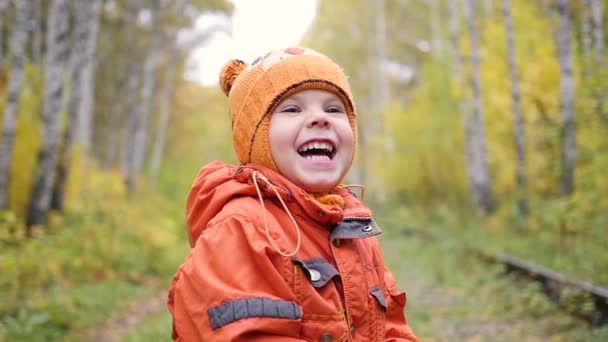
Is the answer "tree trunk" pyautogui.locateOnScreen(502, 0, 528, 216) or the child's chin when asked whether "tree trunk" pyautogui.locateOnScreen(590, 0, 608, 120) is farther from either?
the child's chin

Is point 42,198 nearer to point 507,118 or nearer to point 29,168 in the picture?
point 29,168

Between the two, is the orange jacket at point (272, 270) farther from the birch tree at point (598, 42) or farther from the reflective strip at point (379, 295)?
the birch tree at point (598, 42)

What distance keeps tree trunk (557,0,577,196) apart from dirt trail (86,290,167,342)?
6857 millimetres

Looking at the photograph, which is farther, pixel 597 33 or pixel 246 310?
pixel 597 33

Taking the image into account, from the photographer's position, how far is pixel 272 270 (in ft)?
6.31

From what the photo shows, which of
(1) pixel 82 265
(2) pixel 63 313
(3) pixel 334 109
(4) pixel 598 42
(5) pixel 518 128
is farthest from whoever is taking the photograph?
(5) pixel 518 128

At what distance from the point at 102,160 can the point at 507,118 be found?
21357mm

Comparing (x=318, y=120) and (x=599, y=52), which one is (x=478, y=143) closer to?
(x=599, y=52)

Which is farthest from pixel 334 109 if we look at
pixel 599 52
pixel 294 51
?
pixel 599 52

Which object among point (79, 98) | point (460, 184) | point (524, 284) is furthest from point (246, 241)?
point (460, 184)

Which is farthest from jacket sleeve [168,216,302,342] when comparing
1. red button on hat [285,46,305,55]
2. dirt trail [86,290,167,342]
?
dirt trail [86,290,167,342]

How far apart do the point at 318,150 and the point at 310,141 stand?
56 mm

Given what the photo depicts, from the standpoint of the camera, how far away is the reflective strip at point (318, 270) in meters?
2.00

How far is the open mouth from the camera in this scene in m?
2.19
